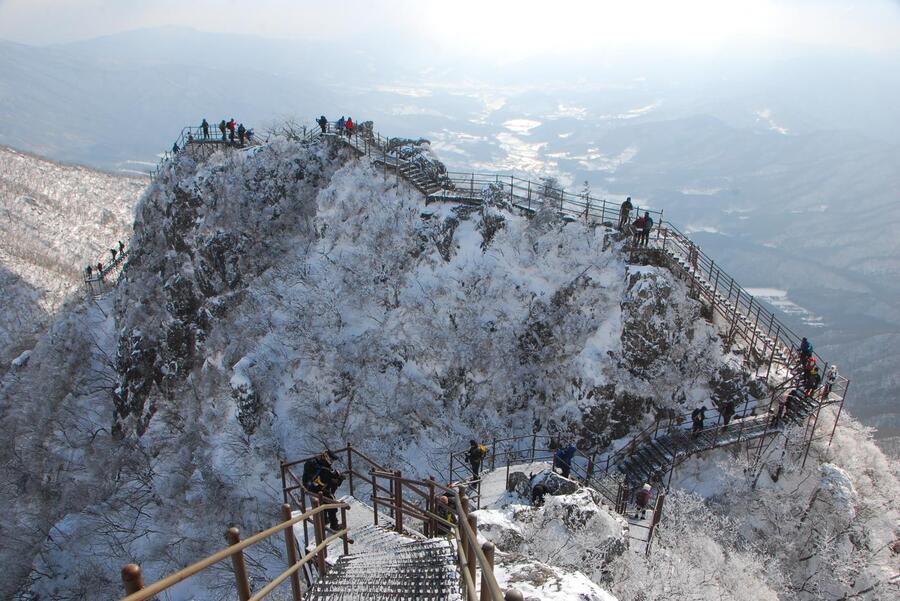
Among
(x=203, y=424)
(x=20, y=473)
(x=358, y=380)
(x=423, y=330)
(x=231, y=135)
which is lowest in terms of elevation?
(x=20, y=473)

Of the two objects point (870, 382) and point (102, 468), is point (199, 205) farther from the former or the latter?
point (870, 382)

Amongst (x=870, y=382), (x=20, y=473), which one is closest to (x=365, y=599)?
(x=20, y=473)

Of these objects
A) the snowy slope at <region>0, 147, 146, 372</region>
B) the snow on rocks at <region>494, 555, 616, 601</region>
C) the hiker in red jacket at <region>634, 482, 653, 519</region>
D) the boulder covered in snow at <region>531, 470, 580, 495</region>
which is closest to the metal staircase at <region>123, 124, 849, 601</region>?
the hiker in red jacket at <region>634, 482, 653, 519</region>

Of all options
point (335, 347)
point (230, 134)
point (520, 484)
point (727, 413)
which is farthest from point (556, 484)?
point (230, 134)

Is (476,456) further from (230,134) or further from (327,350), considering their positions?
(230,134)

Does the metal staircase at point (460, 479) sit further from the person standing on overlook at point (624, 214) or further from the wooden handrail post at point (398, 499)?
the person standing on overlook at point (624, 214)

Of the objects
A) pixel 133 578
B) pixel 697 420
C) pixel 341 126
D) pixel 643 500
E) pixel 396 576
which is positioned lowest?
pixel 643 500
